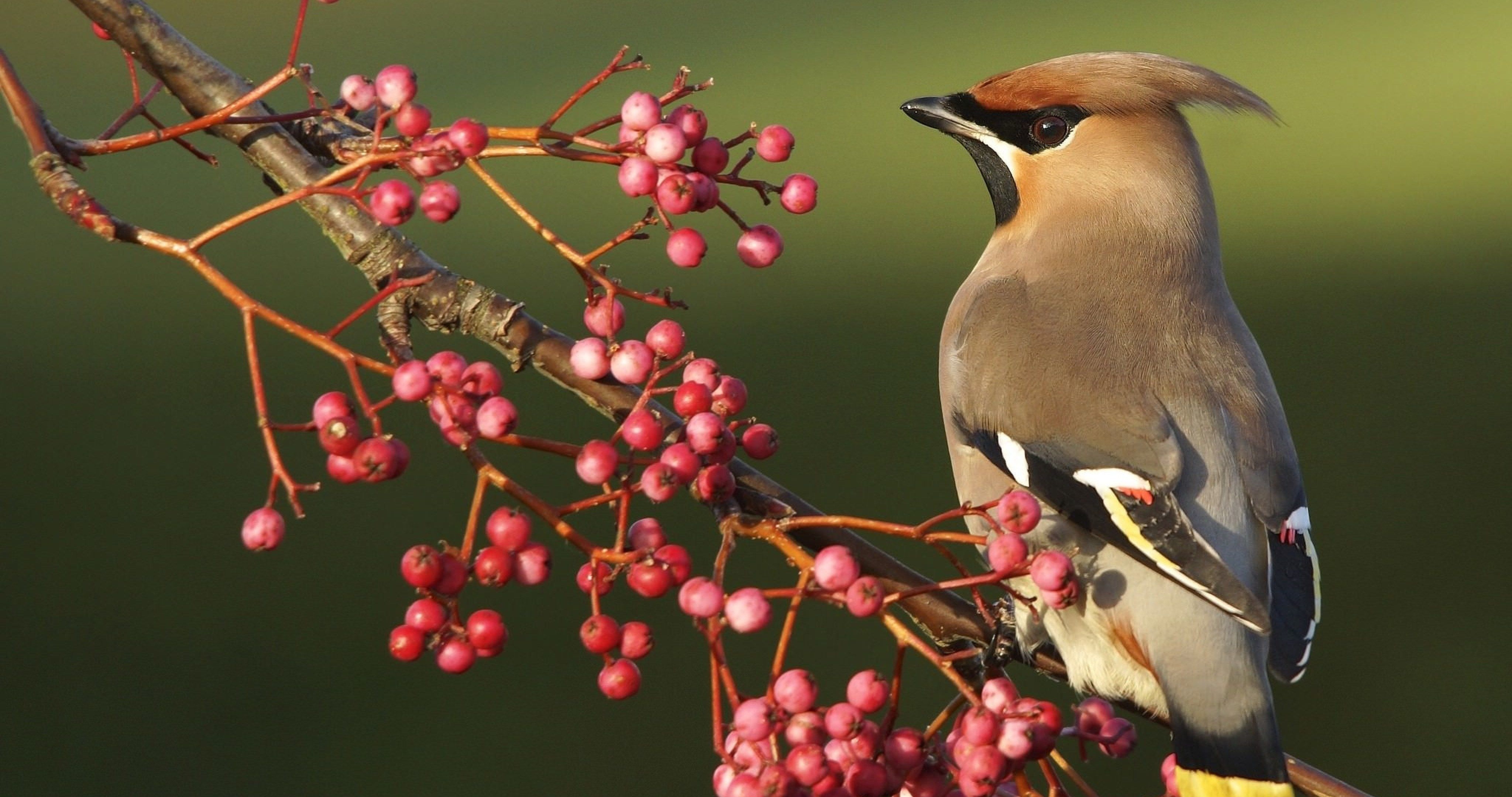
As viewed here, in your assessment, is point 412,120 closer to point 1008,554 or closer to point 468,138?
point 468,138

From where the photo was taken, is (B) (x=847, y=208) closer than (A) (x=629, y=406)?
No

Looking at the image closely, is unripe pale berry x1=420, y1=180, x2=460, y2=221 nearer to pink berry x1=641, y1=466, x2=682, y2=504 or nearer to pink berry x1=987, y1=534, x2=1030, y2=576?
Answer: pink berry x1=641, y1=466, x2=682, y2=504

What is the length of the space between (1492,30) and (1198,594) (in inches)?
472

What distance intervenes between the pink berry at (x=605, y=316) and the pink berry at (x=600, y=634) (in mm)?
203

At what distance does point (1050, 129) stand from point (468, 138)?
47.8 inches

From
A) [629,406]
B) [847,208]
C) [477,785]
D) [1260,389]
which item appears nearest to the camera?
[629,406]

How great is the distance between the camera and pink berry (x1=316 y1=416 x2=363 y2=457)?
100 centimetres

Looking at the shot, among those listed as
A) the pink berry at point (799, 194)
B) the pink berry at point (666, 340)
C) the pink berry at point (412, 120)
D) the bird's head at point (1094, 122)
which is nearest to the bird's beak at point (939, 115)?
the bird's head at point (1094, 122)

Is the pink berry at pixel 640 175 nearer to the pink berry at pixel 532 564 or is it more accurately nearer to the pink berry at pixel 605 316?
the pink berry at pixel 605 316

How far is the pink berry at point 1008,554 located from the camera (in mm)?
1084

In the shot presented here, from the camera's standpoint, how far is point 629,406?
1223 mm

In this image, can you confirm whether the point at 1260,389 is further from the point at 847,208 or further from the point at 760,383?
the point at 847,208

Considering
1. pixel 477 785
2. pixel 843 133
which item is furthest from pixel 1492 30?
pixel 477 785

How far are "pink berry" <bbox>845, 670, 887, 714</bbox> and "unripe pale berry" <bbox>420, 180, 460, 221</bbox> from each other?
0.40m
